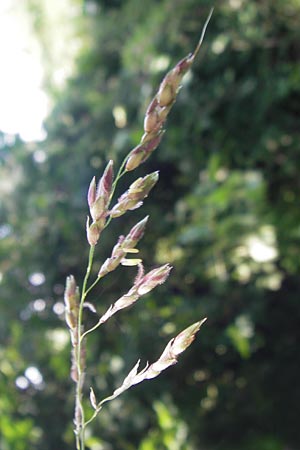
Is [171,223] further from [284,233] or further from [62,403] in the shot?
[62,403]

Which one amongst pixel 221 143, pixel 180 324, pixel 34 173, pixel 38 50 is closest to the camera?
pixel 180 324

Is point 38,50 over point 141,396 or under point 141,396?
over

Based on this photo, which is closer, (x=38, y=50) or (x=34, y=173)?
(x=34, y=173)

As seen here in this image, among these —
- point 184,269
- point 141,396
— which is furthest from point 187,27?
point 141,396

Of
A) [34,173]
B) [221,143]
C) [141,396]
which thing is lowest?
[141,396]

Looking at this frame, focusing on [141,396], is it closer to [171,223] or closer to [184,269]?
[184,269]

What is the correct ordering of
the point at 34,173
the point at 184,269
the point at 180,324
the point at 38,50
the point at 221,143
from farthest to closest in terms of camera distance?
the point at 38,50
the point at 34,173
the point at 221,143
the point at 184,269
the point at 180,324

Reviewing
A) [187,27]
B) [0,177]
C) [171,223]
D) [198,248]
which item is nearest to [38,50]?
[0,177]
